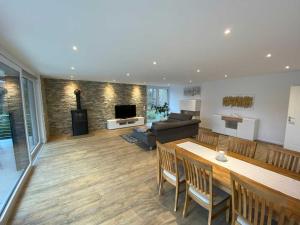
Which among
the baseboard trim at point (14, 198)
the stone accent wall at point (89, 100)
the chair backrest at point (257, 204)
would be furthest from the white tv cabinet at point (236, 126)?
the baseboard trim at point (14, 198)

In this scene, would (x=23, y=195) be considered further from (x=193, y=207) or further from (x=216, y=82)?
(x=216, y=82)

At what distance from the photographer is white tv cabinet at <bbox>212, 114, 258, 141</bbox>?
5.41m

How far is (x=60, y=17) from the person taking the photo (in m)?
1.53

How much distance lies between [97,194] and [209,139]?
2.38 metres

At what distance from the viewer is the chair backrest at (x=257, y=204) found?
3.56 ft

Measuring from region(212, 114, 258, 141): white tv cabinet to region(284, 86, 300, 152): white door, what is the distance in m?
1.09

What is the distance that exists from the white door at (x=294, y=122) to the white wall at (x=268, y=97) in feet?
1.99

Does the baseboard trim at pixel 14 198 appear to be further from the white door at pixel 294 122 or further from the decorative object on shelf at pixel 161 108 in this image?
the decorative object on shelf at pixel 161 108

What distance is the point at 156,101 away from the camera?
32.9 feet

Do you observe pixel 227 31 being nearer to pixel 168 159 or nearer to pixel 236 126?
pixel 168 159

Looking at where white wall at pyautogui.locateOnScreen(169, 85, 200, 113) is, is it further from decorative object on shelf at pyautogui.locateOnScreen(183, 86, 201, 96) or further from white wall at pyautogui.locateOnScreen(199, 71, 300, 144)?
white wall at pyautogui.locateOnScreen(199, 71, 300, 144)

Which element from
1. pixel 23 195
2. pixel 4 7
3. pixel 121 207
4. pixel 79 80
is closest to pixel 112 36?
pixel 4 7

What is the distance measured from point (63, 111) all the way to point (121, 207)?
18.5 ft

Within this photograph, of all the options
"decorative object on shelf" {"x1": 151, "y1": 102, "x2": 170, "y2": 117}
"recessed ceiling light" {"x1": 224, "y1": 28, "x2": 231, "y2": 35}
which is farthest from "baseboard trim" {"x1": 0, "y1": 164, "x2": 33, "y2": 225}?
"decorative object on shelf" {"x1": 151, "y1": 102, "x2": 170, "y2": 117}
